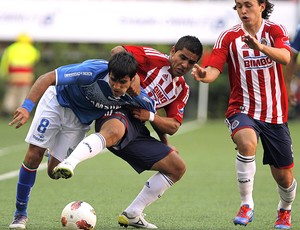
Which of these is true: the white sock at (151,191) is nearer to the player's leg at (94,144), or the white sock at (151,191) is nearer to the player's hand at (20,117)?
the player's leg at (94,144)

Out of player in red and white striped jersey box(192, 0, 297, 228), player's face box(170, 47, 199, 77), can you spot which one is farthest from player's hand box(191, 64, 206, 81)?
player's face box(170, 47, 199, 77)

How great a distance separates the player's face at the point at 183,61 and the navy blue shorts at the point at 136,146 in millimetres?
576

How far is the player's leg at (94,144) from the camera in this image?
689 cm

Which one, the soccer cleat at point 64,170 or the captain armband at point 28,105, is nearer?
the soccer cleat at point 64,170

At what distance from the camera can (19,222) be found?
7.66 meters

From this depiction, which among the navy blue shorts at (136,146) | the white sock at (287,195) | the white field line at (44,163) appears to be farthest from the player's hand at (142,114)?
the white field line at (44,163)

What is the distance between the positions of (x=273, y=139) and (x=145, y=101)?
3.95ft

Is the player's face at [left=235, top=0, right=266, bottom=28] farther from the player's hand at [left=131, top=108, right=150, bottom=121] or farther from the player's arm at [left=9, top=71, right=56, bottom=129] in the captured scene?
the player's arm at [left=9, top=71, right=56, bottom=129]

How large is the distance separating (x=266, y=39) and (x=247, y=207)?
1493mm

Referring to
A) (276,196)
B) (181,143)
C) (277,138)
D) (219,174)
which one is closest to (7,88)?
(181,143)

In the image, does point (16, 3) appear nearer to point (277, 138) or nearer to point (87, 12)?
point (87, 12)

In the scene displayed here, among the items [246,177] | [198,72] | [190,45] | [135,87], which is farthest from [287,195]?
[135,87]

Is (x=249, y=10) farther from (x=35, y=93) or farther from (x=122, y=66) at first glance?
(x=35, y=93)

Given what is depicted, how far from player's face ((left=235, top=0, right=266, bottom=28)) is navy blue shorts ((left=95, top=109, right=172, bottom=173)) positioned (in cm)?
130
